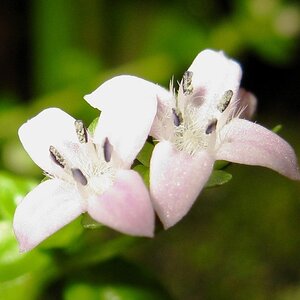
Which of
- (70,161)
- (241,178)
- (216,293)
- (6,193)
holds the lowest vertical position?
(216,293)

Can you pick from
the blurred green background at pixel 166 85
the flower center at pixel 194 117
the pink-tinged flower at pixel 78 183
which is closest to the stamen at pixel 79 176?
the pink-tinged flower at pixel 78 183

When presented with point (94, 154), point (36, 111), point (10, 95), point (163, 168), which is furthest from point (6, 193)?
point (10, 95)

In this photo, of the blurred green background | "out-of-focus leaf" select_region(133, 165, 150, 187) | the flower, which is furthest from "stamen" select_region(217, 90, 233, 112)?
the blurred green background

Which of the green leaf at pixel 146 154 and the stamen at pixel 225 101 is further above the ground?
the stamen at pixel 225 101

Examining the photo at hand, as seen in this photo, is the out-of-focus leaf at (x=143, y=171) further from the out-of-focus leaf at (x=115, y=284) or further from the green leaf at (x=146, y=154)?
the out-of-focus leaf at (x=115, y=284)

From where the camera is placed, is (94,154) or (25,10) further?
(25,10)

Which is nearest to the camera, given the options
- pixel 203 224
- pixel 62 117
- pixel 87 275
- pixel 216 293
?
pixel 62 117

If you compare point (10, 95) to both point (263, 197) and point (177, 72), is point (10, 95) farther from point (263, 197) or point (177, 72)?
point (263, 197)
